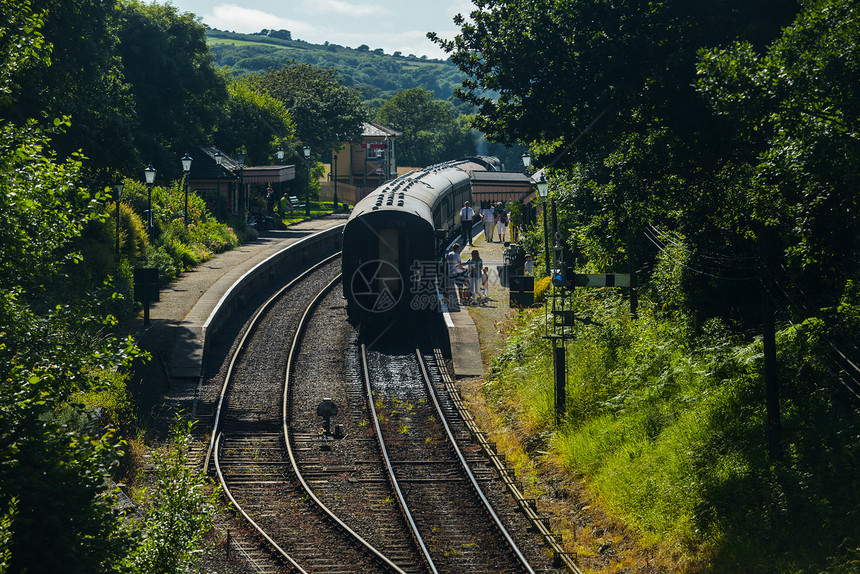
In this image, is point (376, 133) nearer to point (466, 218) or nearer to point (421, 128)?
point (421, 128)

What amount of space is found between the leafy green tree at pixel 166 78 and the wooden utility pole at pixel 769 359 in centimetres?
3072

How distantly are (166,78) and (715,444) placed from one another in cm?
3468

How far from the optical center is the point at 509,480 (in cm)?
1430

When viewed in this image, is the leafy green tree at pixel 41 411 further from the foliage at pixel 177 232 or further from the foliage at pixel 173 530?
the foliage at pixel 177 232

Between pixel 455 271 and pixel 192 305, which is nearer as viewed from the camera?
pixel 192 305

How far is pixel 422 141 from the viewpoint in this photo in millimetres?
108375

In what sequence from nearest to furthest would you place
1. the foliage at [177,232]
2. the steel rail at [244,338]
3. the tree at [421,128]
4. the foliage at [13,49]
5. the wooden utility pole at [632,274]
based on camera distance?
the foliage at [13,49] < the steel rail at [244,338] < the wooden utility pole at [632,274] < the foliage at [177,232] < the tree at [421,128]

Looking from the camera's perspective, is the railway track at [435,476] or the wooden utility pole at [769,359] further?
the railway track at [435,476]

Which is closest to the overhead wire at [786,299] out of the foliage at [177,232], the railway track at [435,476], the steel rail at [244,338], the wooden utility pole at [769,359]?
the wooden utility pole at [769,359]

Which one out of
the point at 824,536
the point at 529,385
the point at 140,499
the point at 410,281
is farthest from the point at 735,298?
the point at 140,499

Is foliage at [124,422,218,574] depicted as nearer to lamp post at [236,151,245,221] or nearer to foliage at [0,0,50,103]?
foliage at [0,0,50,103]

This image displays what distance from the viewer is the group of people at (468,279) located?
86.5 feet

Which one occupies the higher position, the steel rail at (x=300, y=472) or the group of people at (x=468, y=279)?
the group of people at (x=468, y=279)

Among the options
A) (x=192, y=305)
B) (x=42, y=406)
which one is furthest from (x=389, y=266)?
(x=42, y=406)
